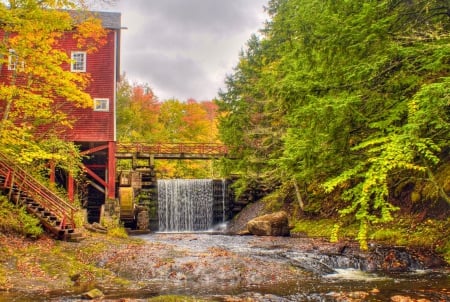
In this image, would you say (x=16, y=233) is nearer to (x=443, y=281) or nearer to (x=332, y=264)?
(x=332, y=264)

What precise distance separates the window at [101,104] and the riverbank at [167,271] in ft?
33.7

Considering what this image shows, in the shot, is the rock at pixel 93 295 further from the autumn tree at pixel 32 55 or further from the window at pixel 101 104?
the window at pixel 101 104

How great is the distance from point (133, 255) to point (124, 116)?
107ft

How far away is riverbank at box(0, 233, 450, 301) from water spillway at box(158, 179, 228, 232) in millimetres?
15042

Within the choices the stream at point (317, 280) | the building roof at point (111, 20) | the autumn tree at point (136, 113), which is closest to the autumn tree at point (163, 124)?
the autumn tree at point (136, 113)

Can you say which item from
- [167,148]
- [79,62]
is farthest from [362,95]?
[167,148]

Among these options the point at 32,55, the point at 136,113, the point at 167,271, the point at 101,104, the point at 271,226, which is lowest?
the point at 167,271

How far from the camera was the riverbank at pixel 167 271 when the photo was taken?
8484 millimetres

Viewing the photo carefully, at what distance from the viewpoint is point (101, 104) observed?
2233 centimetres

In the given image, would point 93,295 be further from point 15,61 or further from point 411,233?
point 411,233

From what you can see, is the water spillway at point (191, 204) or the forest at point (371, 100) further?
the water spillway at point (191, 204)

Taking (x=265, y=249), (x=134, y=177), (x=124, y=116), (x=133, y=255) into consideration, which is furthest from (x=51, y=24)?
(x=124, y=116)

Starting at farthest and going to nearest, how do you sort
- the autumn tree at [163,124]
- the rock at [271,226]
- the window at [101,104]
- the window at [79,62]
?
the autumn tree at [163,124]
the window at [79,62]
the window at [101,104]
the rock at [271,226]

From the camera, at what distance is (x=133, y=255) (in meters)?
11.8
